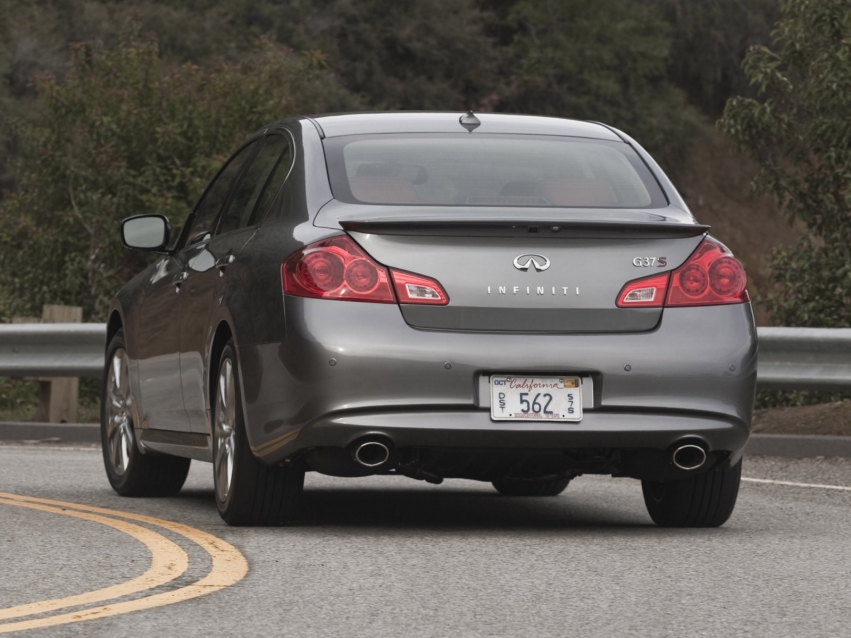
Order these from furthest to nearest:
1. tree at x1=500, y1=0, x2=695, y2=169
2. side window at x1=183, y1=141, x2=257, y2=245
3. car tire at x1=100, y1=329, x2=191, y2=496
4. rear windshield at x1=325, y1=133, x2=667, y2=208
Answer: tree at x1=500, y1=0, x2=695, y2=169, car tire at x1=100, y1=329, x2=191, y2=496, side window at x1=183, y1=141, x2=257, y2=245, rear windshield at x1=325, y1=133, x2=667, y2=208

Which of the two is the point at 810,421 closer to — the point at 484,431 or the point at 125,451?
the point at 125,451

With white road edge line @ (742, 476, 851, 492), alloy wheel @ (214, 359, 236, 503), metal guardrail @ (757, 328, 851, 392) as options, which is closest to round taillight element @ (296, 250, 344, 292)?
alloy wheel @ (214, 359, 236, 503)

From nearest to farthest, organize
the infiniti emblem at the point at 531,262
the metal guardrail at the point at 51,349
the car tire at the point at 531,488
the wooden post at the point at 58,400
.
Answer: the infiniti emblem at the point at 531,262 → the car tire at the point at 531,488 → the metal guardrail at the point at 51,349 → the wooden post at the point at 58,400

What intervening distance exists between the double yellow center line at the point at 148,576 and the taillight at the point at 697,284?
179cm

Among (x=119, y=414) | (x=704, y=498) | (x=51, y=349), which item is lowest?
(x=51, y=349)

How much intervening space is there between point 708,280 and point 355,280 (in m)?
1.37

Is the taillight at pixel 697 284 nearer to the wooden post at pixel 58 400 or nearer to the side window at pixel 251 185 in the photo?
the side window at pixel 251 185

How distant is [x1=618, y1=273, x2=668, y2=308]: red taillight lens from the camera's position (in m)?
6.80

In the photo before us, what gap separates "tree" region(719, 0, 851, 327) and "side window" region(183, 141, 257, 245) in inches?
303

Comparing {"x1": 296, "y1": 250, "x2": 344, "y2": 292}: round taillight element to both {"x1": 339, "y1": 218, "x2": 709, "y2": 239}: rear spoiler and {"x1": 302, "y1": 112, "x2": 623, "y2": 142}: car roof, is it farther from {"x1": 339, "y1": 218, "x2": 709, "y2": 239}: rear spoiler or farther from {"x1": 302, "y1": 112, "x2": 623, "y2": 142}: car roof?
{"x1": 302, "y1": 112, "x2": 623, "y2": 142}: car roof

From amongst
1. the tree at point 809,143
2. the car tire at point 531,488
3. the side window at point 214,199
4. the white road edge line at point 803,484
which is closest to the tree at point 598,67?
the tree at point 809,143

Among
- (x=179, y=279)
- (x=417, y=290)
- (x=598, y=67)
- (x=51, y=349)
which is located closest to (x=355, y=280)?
(x=417, y=290)

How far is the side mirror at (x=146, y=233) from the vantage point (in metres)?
8.60

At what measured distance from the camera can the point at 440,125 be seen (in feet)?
25.3
